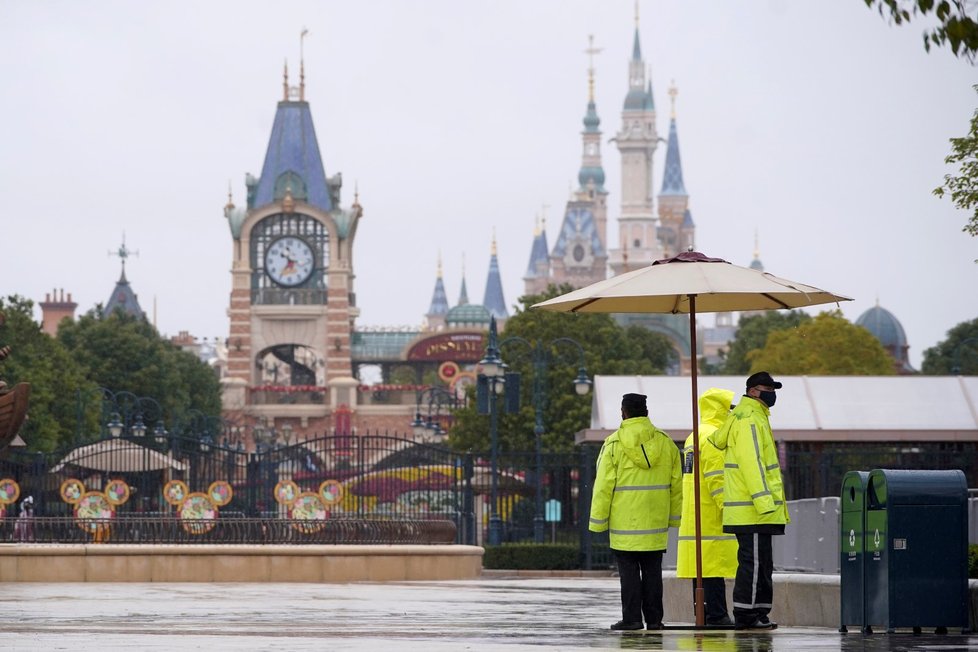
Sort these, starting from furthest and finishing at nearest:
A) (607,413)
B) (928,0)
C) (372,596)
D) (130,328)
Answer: (130,328)
(607,413)
(372,596)
(928,0)

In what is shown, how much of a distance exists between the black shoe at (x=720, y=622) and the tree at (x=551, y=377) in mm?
42595

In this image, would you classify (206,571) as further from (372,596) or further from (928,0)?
(928,0)

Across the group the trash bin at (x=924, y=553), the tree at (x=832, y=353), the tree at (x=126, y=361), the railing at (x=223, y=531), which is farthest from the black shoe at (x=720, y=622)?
the tree at (x=126, y=361)

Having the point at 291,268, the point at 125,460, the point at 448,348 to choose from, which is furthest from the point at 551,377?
the point at 448,348

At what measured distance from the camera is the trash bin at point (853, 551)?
44.4 feet

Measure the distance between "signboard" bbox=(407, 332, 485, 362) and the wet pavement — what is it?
101 metres

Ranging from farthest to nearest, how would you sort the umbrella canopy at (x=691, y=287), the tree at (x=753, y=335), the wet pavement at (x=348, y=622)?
the tree at (x=753, y=335) < the umbrella canopy at (x=691, y=287) < the wet pavement at (x=348, y=622)

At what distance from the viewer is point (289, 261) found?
117188mm

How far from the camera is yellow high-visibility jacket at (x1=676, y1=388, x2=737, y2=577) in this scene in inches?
548

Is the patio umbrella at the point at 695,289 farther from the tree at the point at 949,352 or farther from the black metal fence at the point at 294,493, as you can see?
the tree at the point at 949,352

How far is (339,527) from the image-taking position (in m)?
29.2

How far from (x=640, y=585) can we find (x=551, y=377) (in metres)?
50.3

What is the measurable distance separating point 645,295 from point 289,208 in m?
102

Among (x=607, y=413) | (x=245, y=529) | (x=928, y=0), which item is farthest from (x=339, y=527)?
(x=928, y=0)
